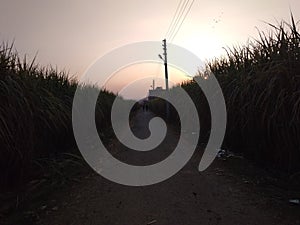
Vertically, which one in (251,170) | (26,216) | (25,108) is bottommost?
(26,216)

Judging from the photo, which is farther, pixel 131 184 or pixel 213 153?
pixel 213 153

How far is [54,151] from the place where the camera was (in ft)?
26.5

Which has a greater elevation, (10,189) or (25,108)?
(25,108)

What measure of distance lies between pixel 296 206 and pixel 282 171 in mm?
1540

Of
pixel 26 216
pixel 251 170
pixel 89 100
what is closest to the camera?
pixel 26 216

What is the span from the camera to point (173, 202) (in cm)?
510

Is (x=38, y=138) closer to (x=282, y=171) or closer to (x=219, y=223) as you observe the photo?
(x=219, y=223)

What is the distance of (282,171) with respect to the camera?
625cm

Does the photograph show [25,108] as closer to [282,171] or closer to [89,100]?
[282,171]

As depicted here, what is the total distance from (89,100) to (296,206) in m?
9.96

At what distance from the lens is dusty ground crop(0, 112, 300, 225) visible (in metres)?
4.44

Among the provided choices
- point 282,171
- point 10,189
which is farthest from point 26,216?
point 282,171

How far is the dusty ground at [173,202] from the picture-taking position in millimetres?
4441

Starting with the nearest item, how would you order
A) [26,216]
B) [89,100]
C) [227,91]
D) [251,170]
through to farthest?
1. [26,216]
2. [251,170]
3. [227,91]
4. [89,100]
